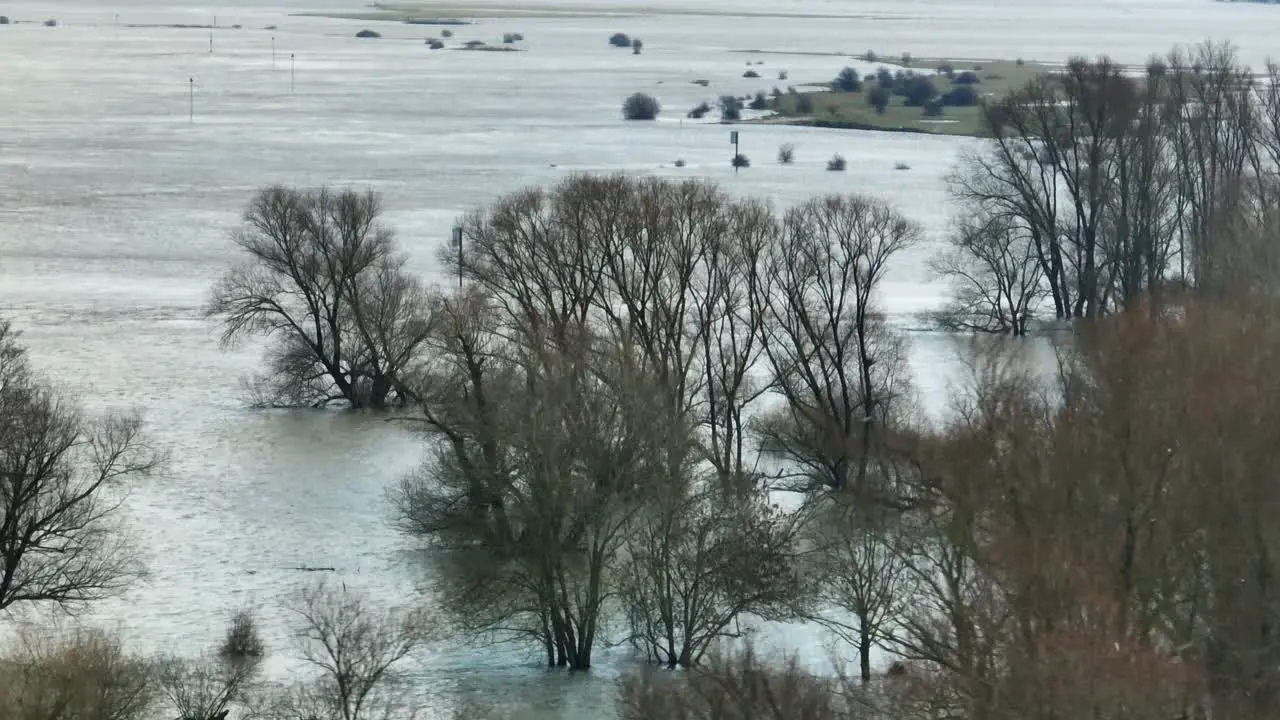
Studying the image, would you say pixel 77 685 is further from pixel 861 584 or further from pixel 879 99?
pixel 879 99

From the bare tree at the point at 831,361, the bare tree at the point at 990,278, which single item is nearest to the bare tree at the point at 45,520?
the bare tree at the point at 831,361

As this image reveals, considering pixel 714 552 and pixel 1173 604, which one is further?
pixel 714 552

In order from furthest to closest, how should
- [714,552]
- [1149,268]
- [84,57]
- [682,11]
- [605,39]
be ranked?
[682,11] < [605,39] < [84,57] < [1149,268] < [714,552]

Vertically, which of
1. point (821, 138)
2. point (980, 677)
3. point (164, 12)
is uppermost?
point (164, 12)

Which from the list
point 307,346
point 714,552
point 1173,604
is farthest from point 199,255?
point 1173,604

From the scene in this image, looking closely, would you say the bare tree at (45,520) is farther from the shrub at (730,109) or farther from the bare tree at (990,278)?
the shrub at (730,109)

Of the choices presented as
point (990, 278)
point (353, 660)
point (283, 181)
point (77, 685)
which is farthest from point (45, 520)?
point (283, 181)

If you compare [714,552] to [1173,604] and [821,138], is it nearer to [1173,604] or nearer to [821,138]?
[1173,604]

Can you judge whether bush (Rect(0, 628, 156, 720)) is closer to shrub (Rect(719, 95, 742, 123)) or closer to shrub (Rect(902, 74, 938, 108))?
shrub (Rect(719, 95, 742, 123))
